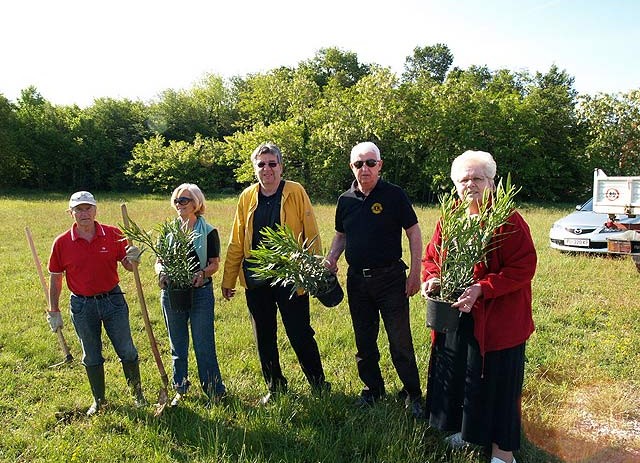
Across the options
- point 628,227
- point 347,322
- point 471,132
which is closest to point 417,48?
point 471,132

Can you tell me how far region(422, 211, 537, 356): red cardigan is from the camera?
2803 millimetres

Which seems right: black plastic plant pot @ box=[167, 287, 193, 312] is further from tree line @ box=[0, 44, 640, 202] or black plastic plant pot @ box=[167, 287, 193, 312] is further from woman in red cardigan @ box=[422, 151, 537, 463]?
tree line @ box=[0, 44, 640, 202]

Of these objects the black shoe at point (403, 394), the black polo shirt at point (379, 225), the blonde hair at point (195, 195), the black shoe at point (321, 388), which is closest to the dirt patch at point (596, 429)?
the black shoe at point (403, 394)

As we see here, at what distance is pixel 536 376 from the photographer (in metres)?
4.55

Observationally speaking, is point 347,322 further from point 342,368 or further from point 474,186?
point 474,186

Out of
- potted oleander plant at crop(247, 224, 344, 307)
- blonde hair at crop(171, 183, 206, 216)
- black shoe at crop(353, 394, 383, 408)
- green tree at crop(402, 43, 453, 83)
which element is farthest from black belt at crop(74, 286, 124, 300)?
green tree at crop(402, 43, 453, 83)

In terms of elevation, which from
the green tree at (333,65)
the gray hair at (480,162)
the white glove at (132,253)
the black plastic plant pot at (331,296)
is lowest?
the black plastic plant pot at (331,296)

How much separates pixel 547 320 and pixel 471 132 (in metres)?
27.0

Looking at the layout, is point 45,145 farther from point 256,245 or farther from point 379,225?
point 379,225

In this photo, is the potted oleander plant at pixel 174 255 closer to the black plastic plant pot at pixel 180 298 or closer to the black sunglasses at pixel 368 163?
the black plastic plant pot at pixel 180 298

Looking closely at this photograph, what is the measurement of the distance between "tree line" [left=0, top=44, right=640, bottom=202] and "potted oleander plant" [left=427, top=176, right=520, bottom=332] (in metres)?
27.2

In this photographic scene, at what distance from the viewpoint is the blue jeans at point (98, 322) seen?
386cm

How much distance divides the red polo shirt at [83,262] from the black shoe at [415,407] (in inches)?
107

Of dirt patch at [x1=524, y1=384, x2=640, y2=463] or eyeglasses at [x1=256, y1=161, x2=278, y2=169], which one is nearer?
dirt patch at [x1=524, y1=384, x2=640, y2=463]
